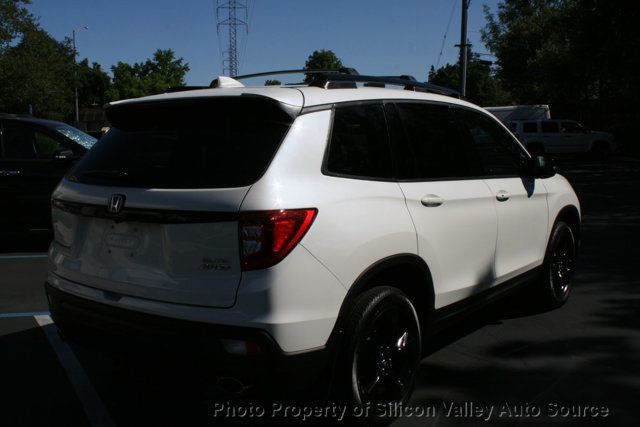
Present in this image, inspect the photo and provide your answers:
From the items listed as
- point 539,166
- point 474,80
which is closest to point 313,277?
point 539,166

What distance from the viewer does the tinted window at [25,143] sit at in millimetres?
7949

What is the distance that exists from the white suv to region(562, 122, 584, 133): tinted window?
25682 mm

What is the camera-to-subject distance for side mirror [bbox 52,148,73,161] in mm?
7860

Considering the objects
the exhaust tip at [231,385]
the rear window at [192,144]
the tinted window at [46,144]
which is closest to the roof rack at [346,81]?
the rear window at [192,144]

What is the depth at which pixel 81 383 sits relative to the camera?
385cm

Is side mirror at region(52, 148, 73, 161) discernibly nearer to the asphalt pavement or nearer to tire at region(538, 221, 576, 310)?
the asphalt pavement

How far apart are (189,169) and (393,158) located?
1156mm

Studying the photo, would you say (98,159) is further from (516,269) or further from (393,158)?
(516,269)

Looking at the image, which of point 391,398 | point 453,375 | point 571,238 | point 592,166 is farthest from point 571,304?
point 592,166

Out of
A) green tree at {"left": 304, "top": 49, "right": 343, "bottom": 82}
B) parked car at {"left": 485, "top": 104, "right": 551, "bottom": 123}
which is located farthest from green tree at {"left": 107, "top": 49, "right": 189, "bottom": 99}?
parked car at {"left": 485, "top": 104, "right": 551, "bottom": 123}

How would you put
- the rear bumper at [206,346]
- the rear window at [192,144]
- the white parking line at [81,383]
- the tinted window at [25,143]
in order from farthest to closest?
the tinted window at [25,143] < the white parking line at [81,383] < the rear window at [192,144] < the rear bumper at [206,346]

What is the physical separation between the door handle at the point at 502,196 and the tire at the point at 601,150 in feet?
82.9

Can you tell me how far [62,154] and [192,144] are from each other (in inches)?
219

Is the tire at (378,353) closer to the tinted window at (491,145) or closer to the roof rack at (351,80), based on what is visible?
the roof rack at (351,80)
